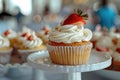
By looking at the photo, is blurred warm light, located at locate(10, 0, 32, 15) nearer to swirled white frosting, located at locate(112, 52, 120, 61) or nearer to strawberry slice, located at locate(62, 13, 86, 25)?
swirled white frosting, located at locate(112, 52, 120, 61)

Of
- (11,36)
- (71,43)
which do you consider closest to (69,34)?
(71,43)

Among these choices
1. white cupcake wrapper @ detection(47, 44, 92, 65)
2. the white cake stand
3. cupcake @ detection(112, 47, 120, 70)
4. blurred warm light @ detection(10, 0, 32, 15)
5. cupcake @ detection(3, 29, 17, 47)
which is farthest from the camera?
blurred warm light @ detection(10, 0, 32, 15)

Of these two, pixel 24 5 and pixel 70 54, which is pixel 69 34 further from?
pixel 24 5

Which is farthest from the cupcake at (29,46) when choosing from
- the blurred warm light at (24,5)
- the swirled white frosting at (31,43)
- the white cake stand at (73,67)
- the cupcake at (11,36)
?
the blurred warm light at (24,5)

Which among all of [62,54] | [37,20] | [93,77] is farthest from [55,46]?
[37,20]

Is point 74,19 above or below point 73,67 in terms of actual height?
above

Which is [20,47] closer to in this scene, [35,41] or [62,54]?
[35,41]

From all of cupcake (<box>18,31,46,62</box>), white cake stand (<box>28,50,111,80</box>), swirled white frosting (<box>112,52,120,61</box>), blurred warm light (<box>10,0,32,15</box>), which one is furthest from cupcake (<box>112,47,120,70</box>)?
blurred warm light (<box>10,0,32,15</box>)
